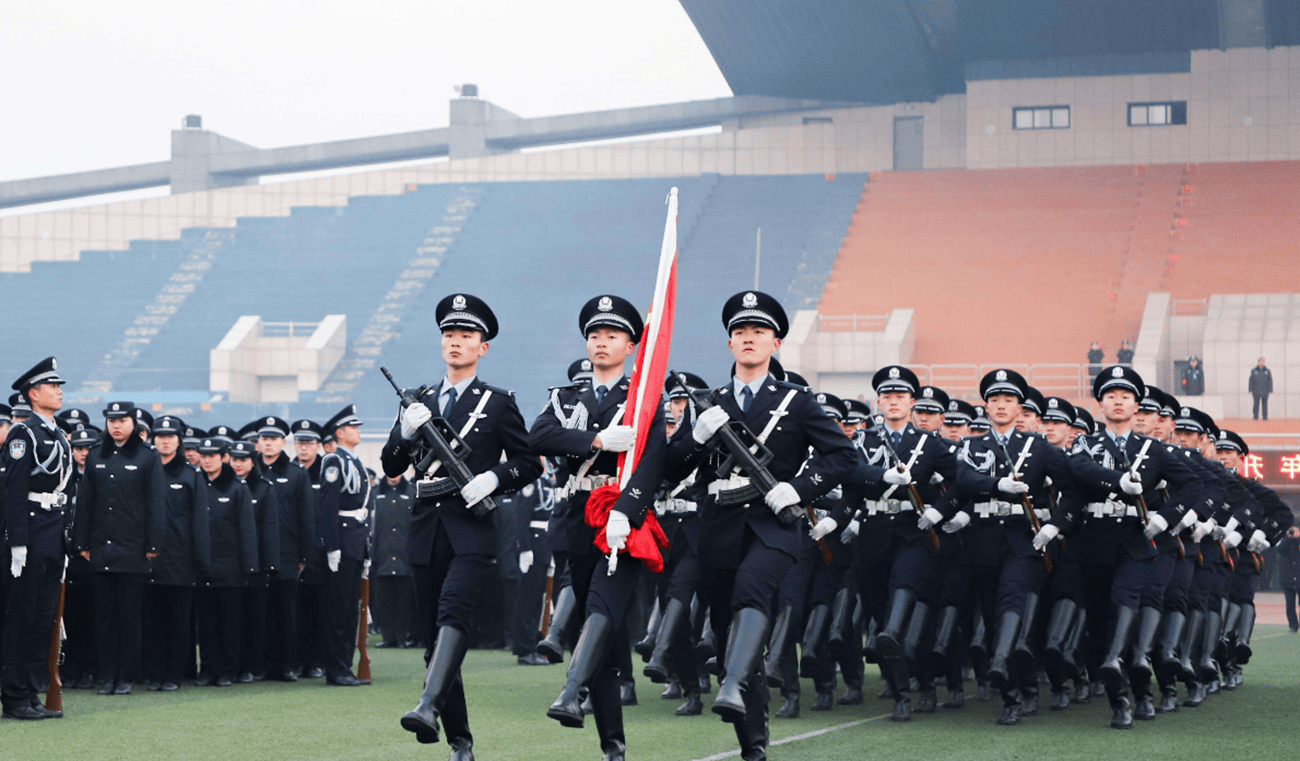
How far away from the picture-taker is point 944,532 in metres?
9.45

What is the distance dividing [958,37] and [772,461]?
1465 inches

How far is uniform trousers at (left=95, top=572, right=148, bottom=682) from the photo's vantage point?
10.5 metres

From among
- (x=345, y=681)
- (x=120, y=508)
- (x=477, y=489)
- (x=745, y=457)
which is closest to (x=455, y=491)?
(x=477, y=489)

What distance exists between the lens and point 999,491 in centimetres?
909

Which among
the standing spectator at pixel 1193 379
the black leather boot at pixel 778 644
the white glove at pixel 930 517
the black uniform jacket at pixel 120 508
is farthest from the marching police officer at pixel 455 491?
the standing spectator at pixel 1193 379

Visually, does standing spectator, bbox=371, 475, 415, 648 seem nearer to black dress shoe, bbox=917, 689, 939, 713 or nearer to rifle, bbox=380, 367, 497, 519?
black dress shoe, bbox=917, 689, 939, 713

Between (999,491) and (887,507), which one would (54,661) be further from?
(999,491)

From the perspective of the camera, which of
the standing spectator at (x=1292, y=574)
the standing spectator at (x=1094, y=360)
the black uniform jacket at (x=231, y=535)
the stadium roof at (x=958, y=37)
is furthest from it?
the stadium roof at (x=958, y=37)

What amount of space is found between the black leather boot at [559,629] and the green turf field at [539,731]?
77cm

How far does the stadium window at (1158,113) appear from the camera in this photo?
41.1 metres

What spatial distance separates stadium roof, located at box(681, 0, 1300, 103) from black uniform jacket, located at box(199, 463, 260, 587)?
3186cm

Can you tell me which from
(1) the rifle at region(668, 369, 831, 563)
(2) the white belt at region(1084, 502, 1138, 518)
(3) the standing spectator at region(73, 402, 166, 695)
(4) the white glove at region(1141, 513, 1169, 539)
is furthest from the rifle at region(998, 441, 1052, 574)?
(3) the standing spectator at region(73, 402, 166, 695)

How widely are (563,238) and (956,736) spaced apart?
34.5 metres

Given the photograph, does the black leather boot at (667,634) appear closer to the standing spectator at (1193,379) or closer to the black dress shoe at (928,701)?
the black dress shoe at (928,701)
